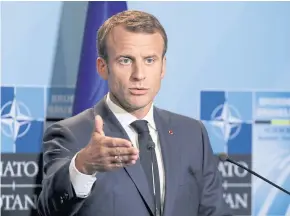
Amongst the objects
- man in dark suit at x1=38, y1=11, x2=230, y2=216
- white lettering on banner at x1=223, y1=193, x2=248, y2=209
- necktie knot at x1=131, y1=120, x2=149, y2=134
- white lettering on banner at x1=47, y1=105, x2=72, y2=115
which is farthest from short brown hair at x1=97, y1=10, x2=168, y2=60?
white lettering on banner at x1=223, y1=193, x2=248, y2=209

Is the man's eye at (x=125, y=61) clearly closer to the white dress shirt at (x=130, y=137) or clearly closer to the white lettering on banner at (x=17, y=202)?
the white dress shirt at (x=130, y=137)

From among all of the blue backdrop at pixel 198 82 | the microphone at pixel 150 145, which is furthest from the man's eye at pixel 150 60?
the blue backdrop at pixel 198 82

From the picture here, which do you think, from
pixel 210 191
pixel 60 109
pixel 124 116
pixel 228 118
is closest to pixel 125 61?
pixel 124 116

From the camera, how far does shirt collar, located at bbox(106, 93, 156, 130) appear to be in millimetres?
2363

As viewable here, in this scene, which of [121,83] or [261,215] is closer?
[121,83]

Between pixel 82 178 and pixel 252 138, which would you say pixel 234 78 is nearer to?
pixel 252 138

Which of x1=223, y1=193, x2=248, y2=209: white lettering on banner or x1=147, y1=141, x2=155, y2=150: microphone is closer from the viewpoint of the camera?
x1=147, y1=141, x2=155, y2=150: microphone

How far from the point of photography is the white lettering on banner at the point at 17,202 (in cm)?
424

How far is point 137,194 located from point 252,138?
7.49 feet

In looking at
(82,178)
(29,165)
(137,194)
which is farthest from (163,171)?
(29,165)

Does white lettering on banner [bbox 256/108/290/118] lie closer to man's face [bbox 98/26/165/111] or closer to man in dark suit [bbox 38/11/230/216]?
man in dark suit [bbox 38/11/230/216]

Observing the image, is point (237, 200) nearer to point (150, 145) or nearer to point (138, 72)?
point (150, 145)

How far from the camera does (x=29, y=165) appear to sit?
4234mm

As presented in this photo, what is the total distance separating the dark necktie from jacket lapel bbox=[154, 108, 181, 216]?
30mm
